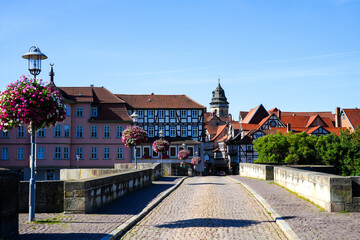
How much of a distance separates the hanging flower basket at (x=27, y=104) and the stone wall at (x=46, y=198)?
1.83 metres

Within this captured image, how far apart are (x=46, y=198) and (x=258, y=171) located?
19961 millimetres

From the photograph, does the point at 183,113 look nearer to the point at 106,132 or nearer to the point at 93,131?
the point at 106,132

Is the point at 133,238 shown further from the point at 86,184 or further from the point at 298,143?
the point at 298,143

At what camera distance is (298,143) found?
68.8m

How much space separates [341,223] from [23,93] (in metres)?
7.92

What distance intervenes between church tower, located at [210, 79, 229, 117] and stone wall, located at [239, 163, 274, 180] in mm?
120963

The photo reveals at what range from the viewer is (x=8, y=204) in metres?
8.55

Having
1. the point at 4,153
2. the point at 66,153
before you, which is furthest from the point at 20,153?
the point at 66,153

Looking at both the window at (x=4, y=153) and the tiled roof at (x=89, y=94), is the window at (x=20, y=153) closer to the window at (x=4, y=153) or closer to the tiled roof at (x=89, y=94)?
the window at (x=4, y=153)

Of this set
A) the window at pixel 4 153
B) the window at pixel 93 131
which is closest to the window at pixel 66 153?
the window at pixel 93 131

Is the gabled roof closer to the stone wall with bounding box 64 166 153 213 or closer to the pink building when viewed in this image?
the pink building

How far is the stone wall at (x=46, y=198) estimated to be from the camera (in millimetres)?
12547

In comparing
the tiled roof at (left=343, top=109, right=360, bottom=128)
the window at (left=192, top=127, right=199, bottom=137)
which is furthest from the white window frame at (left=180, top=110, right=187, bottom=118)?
the tiled roof at (left=343, top=109, right=360, bottom=128)

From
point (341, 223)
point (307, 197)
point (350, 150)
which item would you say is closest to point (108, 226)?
point (341, 223)
